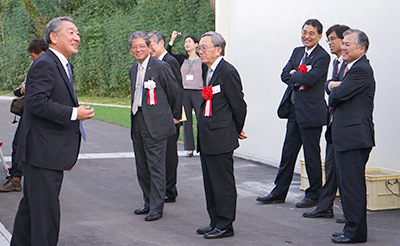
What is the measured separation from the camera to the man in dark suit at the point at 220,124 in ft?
18.8

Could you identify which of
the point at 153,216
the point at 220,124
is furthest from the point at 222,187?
the point at 153,216

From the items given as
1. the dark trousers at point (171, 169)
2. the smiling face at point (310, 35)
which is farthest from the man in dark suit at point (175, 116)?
the smiling face at point (310, 35)

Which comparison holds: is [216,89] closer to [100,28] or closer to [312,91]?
[312,91]

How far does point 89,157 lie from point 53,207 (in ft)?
20.9

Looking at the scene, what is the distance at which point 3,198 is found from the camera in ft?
24.5

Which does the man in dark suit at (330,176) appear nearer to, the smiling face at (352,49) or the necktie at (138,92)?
the smiling face at (352,49)

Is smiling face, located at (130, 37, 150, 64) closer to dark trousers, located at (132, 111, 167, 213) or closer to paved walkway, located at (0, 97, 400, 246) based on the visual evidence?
dark trousers, located at (132, 111, 167, 213)

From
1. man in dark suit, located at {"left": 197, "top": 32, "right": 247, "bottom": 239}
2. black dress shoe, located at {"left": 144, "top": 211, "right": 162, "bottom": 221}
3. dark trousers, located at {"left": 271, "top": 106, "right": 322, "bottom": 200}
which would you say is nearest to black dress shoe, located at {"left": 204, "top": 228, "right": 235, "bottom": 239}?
man in dark suit, located at {"left": 197, "top": 32, "right": 247, "bottom": 239}

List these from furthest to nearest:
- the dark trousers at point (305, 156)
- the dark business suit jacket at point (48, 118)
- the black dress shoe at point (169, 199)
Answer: the black dress shoe at point (169, 199)
the dark trousers at point (305, 156)
the dark business suit jacket at point (48, 118)

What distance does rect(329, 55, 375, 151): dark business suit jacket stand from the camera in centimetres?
548

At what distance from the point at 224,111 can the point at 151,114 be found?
1.26 m

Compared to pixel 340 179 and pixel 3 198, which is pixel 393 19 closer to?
pixel 340 179

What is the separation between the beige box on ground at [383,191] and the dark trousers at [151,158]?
2531 mm

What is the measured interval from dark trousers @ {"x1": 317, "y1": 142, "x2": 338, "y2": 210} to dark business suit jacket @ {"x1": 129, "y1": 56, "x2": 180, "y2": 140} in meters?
1.94
